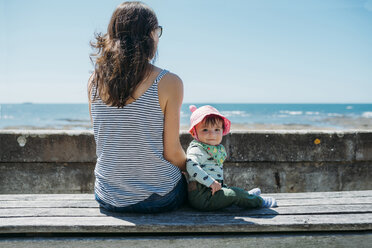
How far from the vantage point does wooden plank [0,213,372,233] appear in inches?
71.4

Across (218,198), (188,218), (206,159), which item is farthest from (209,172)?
(188,218)

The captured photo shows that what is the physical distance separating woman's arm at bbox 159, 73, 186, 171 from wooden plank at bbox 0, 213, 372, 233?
0.45 metres

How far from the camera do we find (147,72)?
191cm

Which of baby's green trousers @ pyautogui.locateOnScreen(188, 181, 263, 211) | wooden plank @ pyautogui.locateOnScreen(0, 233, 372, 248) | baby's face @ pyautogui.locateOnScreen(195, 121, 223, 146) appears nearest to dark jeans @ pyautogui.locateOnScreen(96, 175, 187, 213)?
baby's green trousers @ pyautogui.locateOnScreen(188, 181, 263, 211)

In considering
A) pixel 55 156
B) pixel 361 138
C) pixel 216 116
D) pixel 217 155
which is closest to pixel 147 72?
pixel 216 116

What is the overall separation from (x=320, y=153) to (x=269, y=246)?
90.6 inches

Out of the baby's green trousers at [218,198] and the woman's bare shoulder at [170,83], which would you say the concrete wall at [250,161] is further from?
the woman's bare shoulder at [170,83]

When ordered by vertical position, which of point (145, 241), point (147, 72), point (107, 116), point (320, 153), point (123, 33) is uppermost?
point (123, 33)

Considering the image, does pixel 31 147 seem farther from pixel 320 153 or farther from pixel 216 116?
pixel 320 153

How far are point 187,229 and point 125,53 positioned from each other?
1174 millimetres

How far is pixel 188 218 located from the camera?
1.94 metres

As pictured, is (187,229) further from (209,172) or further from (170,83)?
(170,83)

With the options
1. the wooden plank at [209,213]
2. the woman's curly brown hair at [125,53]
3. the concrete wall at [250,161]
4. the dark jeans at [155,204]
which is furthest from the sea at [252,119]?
the woman's curly brown hair at [125,53]

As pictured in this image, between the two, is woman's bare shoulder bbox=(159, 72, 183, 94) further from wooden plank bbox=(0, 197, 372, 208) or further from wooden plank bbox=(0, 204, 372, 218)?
wooden plank bbox=(0, 197, 372, 208)
